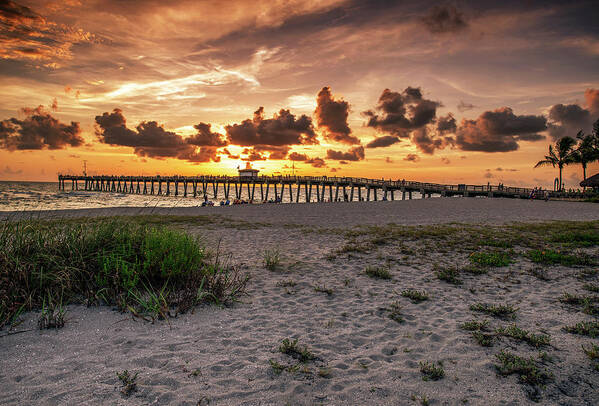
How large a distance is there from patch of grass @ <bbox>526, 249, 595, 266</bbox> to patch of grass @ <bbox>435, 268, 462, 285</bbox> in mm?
2770

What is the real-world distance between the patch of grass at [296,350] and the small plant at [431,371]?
126 cm

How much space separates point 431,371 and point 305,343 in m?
1.55

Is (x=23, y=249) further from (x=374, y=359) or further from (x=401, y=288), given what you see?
(x=401, y=288)

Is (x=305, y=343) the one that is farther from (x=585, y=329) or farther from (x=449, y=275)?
(x=449, y=275)

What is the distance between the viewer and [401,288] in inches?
255

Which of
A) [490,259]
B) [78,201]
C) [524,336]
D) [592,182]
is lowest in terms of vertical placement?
[78,201]

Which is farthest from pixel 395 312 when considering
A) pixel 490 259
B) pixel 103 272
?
pixel 103 272

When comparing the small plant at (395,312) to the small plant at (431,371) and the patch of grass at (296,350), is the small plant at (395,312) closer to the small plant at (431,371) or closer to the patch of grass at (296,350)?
the small plant at (431,371)

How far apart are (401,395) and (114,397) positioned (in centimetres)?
283

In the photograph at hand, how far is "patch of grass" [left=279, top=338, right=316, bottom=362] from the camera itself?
3.79 m

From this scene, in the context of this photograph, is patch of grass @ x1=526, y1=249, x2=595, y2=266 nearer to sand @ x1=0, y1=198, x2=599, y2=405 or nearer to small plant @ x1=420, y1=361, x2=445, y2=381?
sand @ x1=0, y1=198, x2=599, y2=405

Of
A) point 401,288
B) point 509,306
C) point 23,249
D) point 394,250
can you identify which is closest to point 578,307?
point 509,306

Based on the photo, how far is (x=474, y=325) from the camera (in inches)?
183

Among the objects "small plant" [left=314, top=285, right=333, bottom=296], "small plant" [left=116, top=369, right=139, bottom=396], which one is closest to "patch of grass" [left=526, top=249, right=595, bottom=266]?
"small plant" [left=314, top=285, right=333, bottom=296]
